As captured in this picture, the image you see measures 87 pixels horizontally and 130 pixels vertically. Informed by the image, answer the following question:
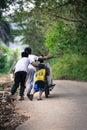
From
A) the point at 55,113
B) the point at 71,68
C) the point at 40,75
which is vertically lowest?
the point at 71,68

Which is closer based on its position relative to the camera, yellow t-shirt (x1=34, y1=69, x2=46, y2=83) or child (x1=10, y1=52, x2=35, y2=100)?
child (x1=10, y1=52, x2=35, y2=100)

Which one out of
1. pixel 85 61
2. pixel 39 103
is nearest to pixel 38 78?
pixel 39 103

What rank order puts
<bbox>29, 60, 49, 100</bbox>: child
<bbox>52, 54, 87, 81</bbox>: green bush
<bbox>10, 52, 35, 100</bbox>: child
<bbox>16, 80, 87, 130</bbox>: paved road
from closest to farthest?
1. <bbox>16, 80, 87, 130</bbox>: paved road
2. <bbox>10, 52, 35, 100</bbox>: child
3. <bbox>29, 60, 49, 100</bbox>: child
4. <bbox>52, 54, 87, 81</bbox>: green bush

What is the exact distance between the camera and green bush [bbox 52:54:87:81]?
3296 centimetres

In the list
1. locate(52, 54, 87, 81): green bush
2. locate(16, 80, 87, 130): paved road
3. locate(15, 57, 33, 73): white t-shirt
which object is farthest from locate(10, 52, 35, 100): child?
locate(52, 54, 87, 81): green bush

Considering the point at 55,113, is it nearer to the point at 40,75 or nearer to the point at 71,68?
the point at 40,75

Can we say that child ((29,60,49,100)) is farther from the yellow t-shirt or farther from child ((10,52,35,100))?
child ((10,52,35,100))

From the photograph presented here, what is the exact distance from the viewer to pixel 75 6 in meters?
29.5

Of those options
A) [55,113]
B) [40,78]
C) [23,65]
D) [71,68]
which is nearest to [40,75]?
[40,78]

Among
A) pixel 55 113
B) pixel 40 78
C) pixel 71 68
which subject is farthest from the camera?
pixel 71 68

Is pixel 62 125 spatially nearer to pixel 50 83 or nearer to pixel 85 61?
pixel 50 83

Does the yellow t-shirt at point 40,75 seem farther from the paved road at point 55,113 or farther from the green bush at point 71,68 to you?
the green bush at point 71,68

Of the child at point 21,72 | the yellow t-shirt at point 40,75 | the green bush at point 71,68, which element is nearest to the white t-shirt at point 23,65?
the child at point 21,72

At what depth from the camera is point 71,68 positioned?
35.8 m
